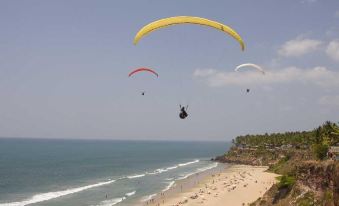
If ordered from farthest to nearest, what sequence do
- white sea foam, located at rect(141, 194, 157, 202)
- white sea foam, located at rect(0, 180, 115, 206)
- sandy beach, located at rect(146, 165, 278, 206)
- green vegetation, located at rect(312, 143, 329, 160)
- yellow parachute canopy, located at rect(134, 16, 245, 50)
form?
white sea foam, located at rect(0, 180, 115, 206), white sea foam, located at rect(141, 194, 157, 202), sandy beach, located at rect(146, 165, 278, 206), green vegetation, located at rect(312, 143, 329, 160), yellow parachute canopy, located at rect(134, 16, 245, 50)

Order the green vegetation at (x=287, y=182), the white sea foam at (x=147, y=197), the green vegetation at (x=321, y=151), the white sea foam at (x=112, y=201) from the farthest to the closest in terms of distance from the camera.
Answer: the white sea foam at (x=147, y=197) < the white sea foam at (x=112, y=201) < the green vegetation at (x=321, y=151) < the green vegetation at (x=287, y=182)

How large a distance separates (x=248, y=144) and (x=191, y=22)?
10490 centimetres

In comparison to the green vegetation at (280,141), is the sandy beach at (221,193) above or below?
below

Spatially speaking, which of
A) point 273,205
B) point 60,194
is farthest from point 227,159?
point 273,205

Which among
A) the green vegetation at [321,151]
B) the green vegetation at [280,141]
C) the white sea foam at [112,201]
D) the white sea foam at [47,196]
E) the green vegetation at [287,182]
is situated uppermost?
the green vegetation at [280,141]

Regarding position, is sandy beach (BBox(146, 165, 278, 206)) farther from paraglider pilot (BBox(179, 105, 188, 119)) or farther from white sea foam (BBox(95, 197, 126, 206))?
paraglider pilot (BBox(179, 105, 188, 119))

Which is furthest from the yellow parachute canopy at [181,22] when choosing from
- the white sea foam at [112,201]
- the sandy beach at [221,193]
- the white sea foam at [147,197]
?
the white sea foam at [147,197]

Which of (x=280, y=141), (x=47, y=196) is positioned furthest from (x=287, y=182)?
(x=280, y=141)

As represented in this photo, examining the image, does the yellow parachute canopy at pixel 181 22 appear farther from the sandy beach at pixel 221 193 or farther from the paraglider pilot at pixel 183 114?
the sandy beach at pixel 221 193

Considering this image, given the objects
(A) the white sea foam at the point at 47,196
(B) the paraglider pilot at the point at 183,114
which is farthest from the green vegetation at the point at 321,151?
(A) the white sea foam at the point at 47,196

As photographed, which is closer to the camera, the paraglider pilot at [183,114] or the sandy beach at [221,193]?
the paraglider pilot at [183,114]

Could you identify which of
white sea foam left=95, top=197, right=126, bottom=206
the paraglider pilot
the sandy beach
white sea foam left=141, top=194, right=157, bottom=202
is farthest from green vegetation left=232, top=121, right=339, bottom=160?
the paraglider pilot

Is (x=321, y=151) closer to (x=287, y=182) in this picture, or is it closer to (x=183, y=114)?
(x=287, y=182)

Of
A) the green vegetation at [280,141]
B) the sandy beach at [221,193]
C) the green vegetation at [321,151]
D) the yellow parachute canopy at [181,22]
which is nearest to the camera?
the yellow parachute canopy at [181,22]
